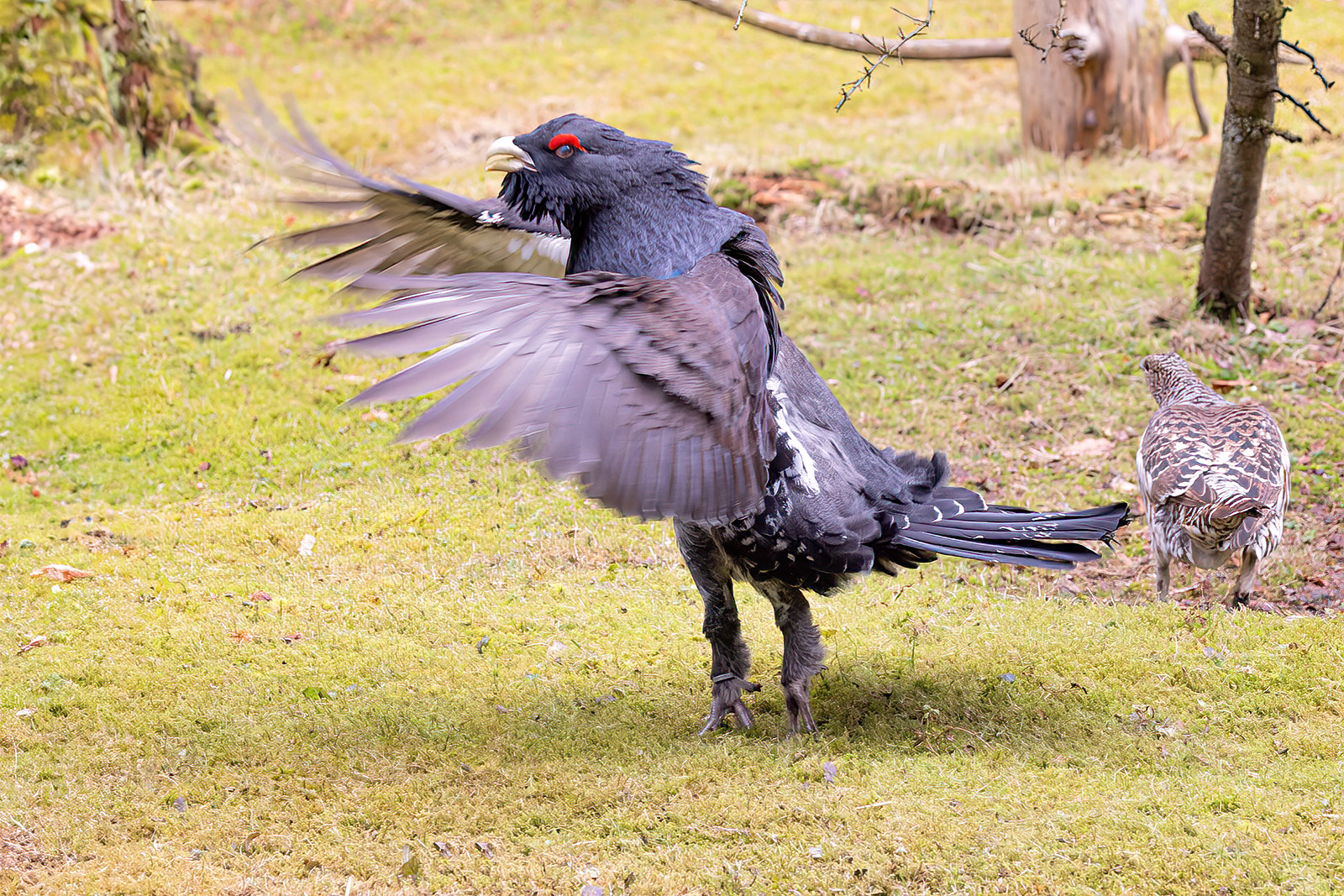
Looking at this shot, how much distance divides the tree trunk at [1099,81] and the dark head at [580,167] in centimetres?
769

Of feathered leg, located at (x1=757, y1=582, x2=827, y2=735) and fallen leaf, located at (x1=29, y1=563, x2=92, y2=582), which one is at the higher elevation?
feathered leg, located at (x1=757, y1=582, x2=827, y2=735)

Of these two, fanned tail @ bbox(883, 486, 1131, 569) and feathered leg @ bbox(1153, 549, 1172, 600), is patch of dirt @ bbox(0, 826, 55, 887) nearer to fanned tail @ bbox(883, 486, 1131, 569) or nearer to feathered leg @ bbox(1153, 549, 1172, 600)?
fanned tail @ bbox(883, 486, 1131, 569)

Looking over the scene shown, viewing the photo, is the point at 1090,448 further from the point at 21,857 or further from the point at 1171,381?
the point at 21,857

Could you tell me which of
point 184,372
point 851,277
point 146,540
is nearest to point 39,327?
point 184,372

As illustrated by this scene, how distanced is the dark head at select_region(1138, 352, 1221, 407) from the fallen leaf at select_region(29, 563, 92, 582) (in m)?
6.15

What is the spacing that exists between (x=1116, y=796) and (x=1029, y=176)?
8.00 metres

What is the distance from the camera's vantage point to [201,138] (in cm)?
1165

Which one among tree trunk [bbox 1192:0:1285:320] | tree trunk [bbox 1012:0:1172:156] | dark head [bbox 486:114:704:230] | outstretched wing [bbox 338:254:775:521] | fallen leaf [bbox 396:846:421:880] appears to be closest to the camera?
outstretched wing [bbox 338:254:775:521]

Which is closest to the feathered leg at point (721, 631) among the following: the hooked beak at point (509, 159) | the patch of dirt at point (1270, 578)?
the hooked beak at point (509, 159)

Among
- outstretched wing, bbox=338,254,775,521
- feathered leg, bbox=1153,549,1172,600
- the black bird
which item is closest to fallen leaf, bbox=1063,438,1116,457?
feathered leg, bbox=1153,549,1172,600

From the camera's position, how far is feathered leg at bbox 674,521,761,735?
4355mm

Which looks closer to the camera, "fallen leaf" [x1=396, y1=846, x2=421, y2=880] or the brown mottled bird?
"fallen leaf" [x1=396, y1=846, x2=421, y2=880]

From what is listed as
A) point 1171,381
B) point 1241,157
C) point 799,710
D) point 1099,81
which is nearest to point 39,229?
point 799,710

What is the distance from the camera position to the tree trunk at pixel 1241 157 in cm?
659
